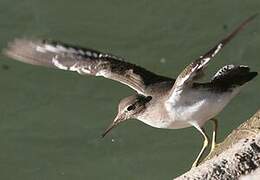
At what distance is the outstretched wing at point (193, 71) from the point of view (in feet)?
17.7

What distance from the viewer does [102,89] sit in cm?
862

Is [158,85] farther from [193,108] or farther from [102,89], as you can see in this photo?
[102,89]

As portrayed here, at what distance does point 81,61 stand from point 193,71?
1236 millimetres

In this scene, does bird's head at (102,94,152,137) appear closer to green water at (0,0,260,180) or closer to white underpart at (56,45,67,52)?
white underpart at (56,45,67,52)

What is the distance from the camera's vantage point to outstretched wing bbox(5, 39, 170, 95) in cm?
649

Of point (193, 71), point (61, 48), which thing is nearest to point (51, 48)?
point (61, 48)

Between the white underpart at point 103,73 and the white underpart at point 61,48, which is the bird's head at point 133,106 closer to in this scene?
the white underpart at point 103,73

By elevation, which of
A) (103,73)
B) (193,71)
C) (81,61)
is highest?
(81,61)

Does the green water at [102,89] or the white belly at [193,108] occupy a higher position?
the green water at [102,89]

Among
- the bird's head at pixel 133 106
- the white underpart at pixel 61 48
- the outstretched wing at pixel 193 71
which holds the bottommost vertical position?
the outstretched wing at pixel 193 71

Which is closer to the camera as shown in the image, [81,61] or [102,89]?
[81,61]

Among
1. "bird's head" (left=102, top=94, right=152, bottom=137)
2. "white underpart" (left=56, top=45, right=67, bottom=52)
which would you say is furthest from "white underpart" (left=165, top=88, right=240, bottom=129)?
"white underpart" (left=56, top=45, right=67, bottom=52)

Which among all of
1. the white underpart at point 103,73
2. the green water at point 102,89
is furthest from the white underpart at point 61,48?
the green water at point 102,89

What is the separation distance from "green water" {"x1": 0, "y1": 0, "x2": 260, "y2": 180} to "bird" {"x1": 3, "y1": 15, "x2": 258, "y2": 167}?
1380 mm
